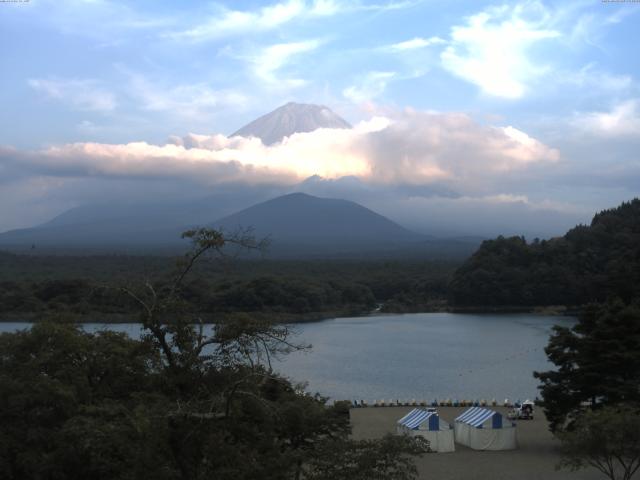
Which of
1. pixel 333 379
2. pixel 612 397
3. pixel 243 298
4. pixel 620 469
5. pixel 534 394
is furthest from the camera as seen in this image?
pixel 243 298

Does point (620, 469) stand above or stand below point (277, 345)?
below

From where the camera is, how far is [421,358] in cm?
2645

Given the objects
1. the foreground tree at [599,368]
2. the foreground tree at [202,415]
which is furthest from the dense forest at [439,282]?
the foreground tree at [202,415]

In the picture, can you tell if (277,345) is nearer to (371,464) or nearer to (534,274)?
(371,464)

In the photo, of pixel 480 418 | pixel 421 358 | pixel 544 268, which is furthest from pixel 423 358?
pixel 544 268

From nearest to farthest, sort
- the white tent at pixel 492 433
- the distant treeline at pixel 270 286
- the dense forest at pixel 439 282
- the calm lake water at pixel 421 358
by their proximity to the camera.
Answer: the white tent at pixel 492 433 < the calm lake water at pixel 421 358 < the distant treeline at pixel 270 286 < the dense forest at pixel 439 282

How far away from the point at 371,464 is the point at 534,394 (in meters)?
15.7

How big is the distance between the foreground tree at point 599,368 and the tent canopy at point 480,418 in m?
0.84

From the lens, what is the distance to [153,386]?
524cm

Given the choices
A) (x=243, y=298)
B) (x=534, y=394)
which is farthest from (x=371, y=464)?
(x=243, y=298)

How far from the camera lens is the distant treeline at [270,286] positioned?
36219 millimetres

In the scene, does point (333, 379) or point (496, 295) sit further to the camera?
point (496, 295)

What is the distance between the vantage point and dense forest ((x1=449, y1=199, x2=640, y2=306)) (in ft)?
145

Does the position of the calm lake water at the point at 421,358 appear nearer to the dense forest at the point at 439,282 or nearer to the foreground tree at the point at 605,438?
the dense forest at the point at 439,282
